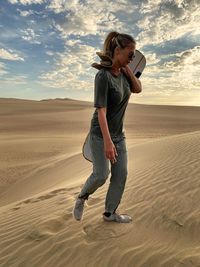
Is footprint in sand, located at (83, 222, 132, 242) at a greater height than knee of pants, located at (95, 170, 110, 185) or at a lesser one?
lesser

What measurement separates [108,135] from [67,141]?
47.2ft

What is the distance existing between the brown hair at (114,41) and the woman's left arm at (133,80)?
289mm

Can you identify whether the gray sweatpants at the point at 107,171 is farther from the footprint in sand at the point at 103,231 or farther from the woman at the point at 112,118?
the footprint in sand at the point at 103,231

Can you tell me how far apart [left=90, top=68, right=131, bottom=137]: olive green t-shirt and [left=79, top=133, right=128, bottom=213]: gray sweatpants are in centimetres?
11

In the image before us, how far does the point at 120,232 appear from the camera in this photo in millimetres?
4094

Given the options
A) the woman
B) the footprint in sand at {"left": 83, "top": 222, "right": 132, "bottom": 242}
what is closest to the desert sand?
the footprint in sand at {"left": 83, "top": 222, "right": 132, "bottom": 242}

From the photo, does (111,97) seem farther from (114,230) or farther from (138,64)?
(114,230)

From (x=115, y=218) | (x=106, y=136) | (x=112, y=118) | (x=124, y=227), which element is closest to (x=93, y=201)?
(x=115, y=218)

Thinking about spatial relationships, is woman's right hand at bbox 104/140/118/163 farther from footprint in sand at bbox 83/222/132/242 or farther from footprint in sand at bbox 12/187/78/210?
footprint in sand at bbox 12/187/78/210

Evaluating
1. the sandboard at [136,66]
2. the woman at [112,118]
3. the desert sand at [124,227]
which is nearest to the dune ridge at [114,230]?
the desert sand at [124,227]

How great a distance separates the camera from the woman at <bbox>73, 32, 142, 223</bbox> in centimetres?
361

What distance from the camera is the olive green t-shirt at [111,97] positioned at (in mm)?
3600

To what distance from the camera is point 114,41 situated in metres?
3.65

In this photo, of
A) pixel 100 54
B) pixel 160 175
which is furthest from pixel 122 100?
pixel 160 175
